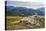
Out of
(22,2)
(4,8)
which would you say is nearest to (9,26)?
(4,8)

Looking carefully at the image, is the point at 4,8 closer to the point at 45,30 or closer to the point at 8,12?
the point at 8,12

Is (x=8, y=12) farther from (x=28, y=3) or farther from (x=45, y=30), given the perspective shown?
(x=45, y=30)

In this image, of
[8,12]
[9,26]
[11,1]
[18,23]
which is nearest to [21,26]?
[18,23]

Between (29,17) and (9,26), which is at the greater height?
(29,17)

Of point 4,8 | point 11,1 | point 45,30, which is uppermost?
point 11,1

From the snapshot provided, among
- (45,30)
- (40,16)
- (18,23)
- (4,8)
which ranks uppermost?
(4,8)

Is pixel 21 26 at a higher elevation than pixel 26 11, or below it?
below
